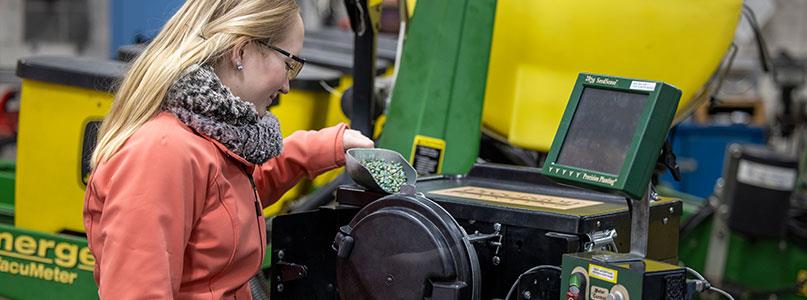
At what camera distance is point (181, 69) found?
1675 mm

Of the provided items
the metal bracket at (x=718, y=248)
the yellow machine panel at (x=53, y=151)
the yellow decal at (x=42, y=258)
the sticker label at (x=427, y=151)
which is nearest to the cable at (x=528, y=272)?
the sticker label at (x=427, y=151)

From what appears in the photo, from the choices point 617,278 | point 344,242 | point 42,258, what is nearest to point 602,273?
point 617,278

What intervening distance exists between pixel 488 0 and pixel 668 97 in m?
0.92

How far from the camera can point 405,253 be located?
69.0 inches

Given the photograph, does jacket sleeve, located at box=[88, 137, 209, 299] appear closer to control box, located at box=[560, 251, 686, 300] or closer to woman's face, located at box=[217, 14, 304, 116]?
woman's face, located at box=[217, 14, 304, 116]

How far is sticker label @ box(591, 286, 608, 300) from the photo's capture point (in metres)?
1.57

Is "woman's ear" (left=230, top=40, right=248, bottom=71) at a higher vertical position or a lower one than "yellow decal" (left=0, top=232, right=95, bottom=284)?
higher

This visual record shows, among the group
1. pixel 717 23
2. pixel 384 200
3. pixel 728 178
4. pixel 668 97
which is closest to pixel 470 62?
pixel 717 23

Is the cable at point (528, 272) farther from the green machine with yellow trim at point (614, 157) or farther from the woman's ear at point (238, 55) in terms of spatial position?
the woman's ear at point (238, 55)

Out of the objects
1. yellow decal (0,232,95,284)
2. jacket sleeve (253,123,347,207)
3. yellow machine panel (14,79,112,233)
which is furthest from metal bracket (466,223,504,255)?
yellow machine panel (14,79,112,233)

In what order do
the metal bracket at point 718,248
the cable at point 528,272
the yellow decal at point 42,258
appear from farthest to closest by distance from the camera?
1. the metal bracket at point 718,248
2. the yellow decal at point 42,258
3. the cable at point 528,272

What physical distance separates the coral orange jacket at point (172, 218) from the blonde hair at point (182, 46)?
0.04 m

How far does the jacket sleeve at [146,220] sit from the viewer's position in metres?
1.58

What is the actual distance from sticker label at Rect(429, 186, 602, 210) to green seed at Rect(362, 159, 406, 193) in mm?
66
